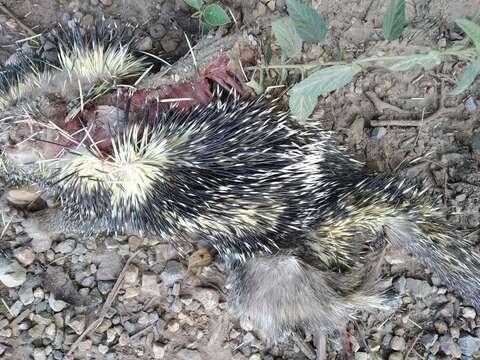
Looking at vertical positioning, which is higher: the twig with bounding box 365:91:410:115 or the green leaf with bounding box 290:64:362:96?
the green leaf with bounding box 290:64:362:96

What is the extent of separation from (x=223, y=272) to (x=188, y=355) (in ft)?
1.41

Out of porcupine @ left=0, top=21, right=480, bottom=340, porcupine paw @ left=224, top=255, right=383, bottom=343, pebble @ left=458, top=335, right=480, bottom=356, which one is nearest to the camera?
porcupine @ left=0, top=21, right=480, bottom=340

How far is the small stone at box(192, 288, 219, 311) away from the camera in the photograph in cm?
246

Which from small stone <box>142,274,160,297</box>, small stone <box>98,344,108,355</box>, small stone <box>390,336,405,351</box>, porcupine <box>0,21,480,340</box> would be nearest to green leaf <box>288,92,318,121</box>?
porcupine <box>0,21,480,340</box>

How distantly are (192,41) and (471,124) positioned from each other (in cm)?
139

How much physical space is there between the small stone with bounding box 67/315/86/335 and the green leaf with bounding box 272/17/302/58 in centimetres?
156

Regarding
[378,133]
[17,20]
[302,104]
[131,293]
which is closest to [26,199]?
[131,293]

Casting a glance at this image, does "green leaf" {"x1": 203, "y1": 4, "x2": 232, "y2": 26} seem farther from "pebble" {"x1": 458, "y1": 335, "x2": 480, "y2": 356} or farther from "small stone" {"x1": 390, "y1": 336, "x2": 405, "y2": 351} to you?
"pebble" {"x1": 458, "y1": 335, "x2": 480, "y2": 356}

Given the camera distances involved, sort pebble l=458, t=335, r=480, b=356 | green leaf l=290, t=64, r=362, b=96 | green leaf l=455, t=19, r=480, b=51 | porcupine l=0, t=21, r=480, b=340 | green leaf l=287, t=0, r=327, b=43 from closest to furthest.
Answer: green leaf l=455, t=19, r=480, b=51 → green leaf l=290, t=64, r=362, b=96 → green leaf l=287, t=0, r=327, b=43 → porcupine l=0, t=21, r=480, b=340 → pebble l=458, t=335, r=480, b=356

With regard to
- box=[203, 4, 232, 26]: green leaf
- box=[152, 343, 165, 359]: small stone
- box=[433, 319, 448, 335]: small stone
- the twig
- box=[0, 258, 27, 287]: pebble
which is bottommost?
box=[433, 319, 448, 335]: small stone

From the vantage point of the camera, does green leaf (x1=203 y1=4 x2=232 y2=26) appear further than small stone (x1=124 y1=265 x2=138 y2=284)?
No

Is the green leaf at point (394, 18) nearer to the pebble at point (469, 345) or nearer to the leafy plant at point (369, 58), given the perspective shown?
the leafy plant at point (369, 58)

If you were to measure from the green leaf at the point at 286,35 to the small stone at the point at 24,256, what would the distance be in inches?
61.5

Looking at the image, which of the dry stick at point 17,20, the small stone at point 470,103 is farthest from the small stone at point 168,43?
the small stone at point 470,103
